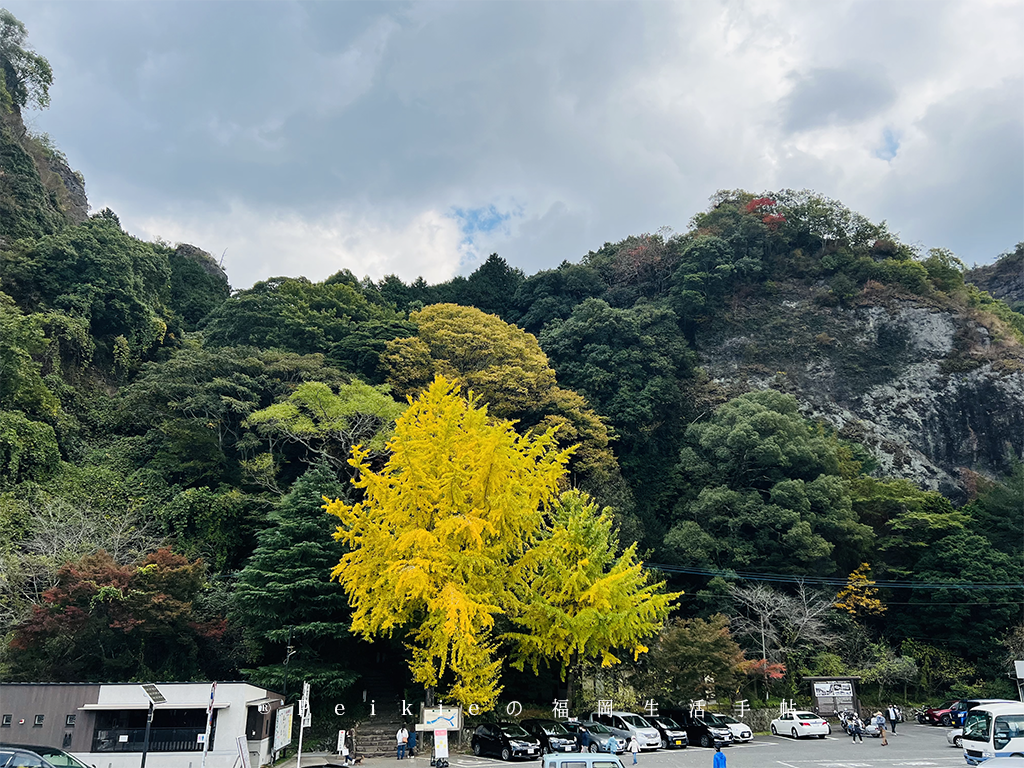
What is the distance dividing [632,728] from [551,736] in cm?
301

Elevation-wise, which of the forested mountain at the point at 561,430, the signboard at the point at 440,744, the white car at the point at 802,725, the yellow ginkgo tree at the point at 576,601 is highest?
the forested mountain at the point at 561,430

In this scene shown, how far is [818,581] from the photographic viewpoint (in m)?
32.1

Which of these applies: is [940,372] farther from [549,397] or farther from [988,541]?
[549,397]

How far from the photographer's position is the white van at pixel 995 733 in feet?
49.8

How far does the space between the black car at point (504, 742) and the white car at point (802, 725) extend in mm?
10625

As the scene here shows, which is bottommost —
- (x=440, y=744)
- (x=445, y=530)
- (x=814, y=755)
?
(x=814, y=755)

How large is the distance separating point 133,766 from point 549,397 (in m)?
25.3

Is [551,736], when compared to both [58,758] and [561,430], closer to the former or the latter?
[58,758]

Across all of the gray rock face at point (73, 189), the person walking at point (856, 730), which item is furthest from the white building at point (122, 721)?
the gray rock face at point (73, 189)

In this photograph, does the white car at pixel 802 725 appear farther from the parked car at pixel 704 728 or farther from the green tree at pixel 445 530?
the green tree at pixel 445 530

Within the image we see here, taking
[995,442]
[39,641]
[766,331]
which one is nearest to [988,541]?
[995,442]

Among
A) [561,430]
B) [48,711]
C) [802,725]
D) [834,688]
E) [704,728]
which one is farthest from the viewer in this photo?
[561,430]

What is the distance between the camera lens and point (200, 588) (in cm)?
2461

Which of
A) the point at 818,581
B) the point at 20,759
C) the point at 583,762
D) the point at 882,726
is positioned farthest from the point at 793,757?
the point at 20,759
